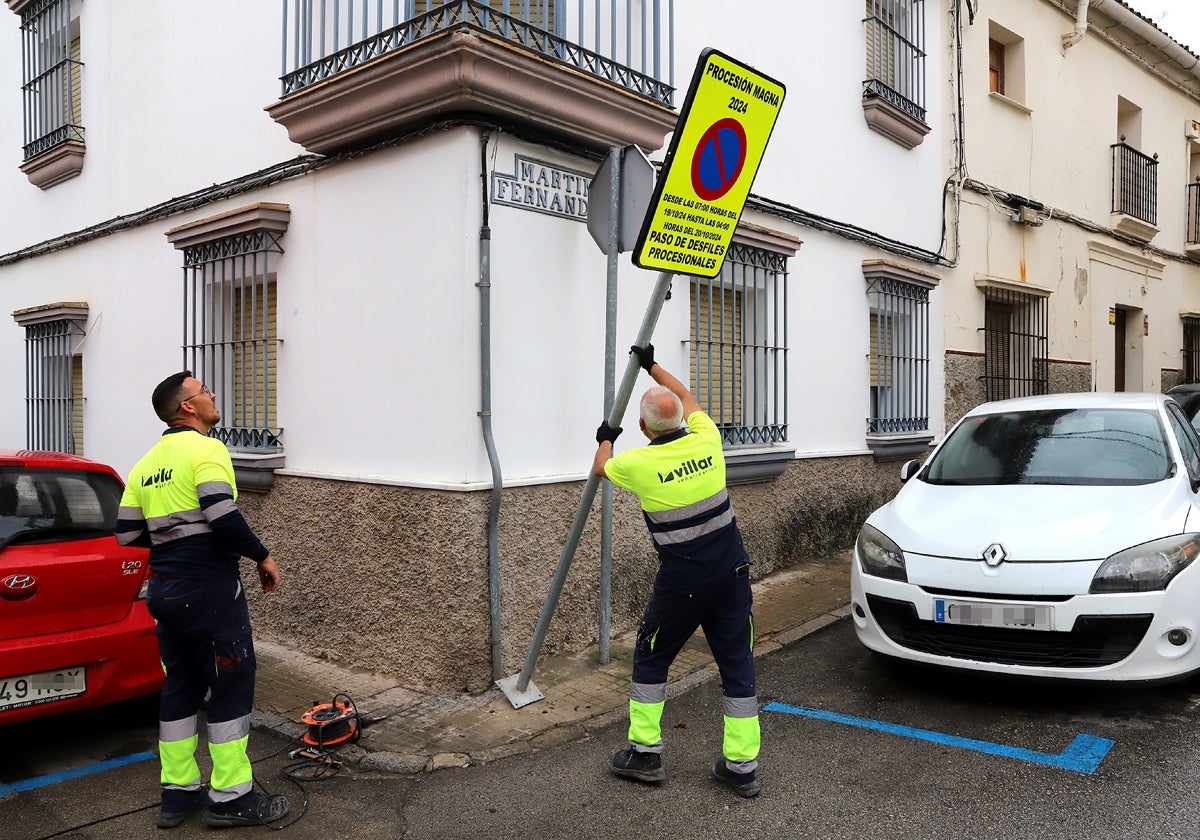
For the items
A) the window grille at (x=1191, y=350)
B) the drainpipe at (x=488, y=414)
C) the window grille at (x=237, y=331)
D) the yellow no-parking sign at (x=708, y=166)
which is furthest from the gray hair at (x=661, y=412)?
the window grille at (x=1191, y=350)

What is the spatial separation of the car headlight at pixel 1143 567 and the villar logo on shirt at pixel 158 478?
163 inches

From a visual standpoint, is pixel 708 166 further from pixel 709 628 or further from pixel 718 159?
pixel 709 628

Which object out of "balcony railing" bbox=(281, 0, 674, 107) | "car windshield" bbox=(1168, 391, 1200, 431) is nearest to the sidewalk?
"balcony railing" bbox=(281, 0, 674, 107)

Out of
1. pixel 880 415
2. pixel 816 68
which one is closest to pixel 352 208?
pixel 816 68

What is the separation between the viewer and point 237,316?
23.7 ft

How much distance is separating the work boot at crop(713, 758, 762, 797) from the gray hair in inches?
57.5

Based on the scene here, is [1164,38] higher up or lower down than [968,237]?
higher up

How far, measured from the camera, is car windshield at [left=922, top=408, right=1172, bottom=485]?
5.46 metres

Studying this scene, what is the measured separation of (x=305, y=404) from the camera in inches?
249

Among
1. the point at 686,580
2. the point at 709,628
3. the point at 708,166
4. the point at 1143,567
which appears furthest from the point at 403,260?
the point at 1143,567

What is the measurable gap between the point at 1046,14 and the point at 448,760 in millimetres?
11918

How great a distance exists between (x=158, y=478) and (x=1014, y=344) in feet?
34.2

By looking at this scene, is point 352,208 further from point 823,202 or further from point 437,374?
point 823,202

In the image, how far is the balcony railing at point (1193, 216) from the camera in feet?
52.1
